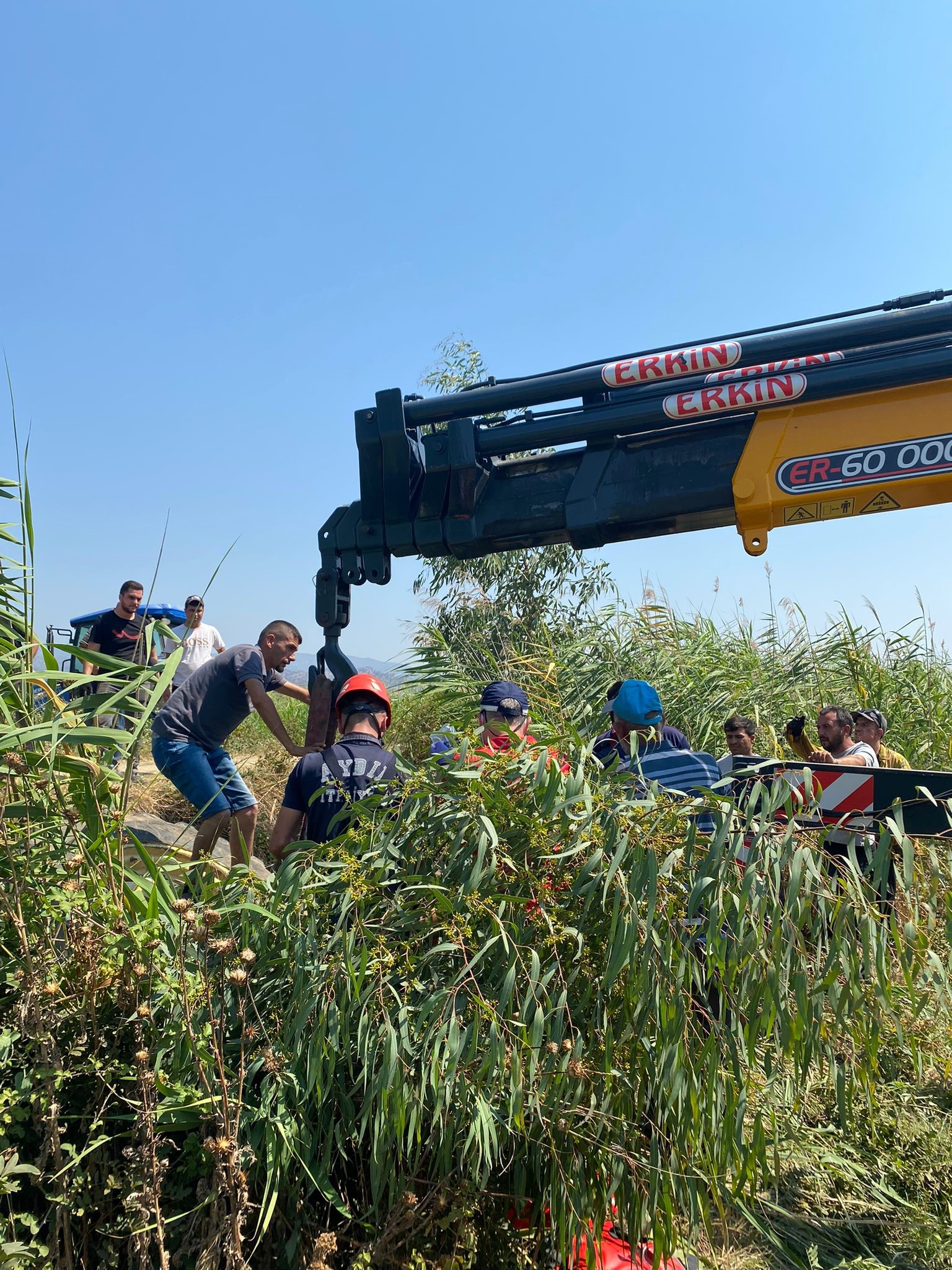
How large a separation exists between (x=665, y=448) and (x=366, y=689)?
2.17 metres

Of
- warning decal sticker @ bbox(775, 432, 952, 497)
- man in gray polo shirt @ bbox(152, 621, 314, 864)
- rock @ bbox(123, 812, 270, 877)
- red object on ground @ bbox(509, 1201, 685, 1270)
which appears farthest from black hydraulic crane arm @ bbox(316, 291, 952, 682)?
red object on ground @ bbox(509, 1201, 685, 1270)

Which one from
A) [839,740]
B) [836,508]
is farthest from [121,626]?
[836,508]

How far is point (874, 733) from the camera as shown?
19.4 feet

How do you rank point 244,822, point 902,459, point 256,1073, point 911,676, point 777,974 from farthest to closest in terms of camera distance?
point 911,676
point 244,822
point 902,459
point 256,1073
point 777,974

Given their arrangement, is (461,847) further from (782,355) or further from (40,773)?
(782,355)

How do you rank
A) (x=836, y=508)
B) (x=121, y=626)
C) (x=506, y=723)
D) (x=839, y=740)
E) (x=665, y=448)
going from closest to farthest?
(x=506, y=723)
(x=836, y=508)
(x=665, y=448)
(x=839, y=740)
(x=121, y=626)

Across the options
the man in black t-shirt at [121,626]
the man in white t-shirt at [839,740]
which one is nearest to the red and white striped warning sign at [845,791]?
the man in white t-shirt at [839,740]

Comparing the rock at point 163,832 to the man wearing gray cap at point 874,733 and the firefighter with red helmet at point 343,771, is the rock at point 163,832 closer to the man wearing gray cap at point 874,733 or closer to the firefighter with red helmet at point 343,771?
the firefighter with red helmet at point 343,771

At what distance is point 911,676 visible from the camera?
7.39 metres

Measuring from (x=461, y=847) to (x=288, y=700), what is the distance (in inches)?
453

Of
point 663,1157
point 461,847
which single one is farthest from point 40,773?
point 663,1157

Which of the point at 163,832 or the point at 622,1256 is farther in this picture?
the point at 163,832

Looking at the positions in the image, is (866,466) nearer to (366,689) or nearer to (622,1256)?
(366,689)

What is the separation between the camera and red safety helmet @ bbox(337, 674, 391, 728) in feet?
11.7
